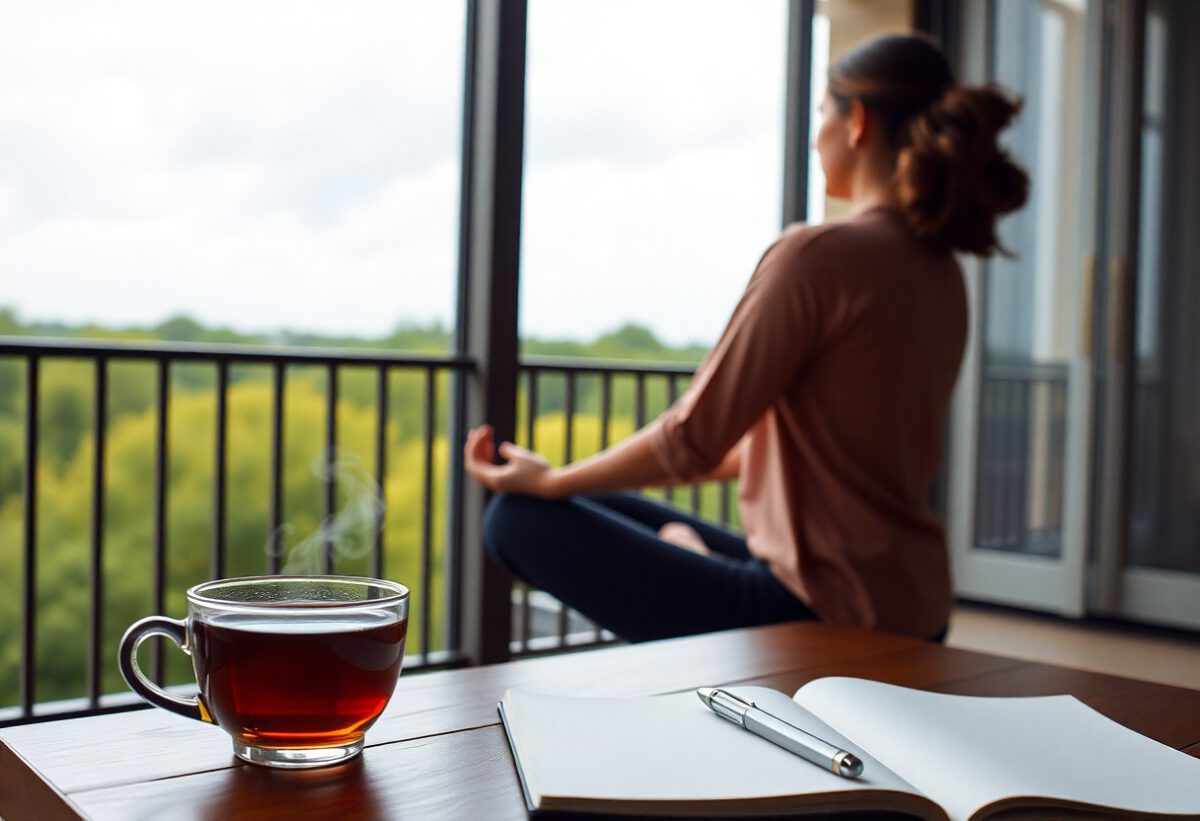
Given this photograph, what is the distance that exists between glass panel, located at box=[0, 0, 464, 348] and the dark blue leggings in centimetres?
890

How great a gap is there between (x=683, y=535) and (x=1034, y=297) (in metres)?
2.40

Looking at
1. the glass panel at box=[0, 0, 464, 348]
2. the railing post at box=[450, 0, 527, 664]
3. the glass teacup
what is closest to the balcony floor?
the railing post at box=[450, 0, 527, 664]

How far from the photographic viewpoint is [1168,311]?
3.41 metres

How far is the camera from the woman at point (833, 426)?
Result: 4.92 feet

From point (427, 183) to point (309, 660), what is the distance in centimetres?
1143

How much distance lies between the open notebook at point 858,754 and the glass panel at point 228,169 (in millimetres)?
9695

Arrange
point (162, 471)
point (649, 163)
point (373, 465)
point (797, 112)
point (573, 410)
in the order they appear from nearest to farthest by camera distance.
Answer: point (162, 471) < point (573, 410) < point (797, 112) < point (373, 465) < point (649, 163)

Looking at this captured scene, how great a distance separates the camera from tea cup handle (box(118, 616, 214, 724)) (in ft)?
2.13

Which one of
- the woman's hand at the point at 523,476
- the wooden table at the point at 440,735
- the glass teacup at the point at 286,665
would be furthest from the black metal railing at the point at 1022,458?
the glass teacup at the point at 286,665

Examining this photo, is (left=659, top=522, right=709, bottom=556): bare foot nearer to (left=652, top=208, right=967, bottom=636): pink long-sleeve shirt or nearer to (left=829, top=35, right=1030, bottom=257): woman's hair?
(left=652, top=208, right=967, bottom=636): pink long-sleeve shirt

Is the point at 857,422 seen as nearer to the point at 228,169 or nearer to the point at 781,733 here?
the point at 781,733

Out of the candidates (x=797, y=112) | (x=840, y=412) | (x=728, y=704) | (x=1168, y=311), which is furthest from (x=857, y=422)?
A: (x=1168, y=311)

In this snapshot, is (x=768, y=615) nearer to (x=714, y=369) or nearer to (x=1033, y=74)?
(x=714, y=369)

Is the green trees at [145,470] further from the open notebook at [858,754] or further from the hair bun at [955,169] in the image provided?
the open notebook at [858,754]
